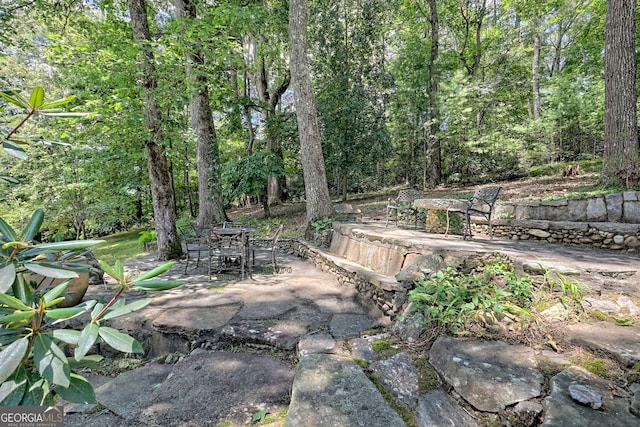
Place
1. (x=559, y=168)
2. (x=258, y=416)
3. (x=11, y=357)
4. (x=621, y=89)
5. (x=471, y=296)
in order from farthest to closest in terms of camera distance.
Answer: (x=559, y=168) < (x=621, y=89) < (x=471, y=296) < (x=258, y=416) < (x=11, y=357)

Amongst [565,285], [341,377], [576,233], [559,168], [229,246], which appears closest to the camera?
[341,377]

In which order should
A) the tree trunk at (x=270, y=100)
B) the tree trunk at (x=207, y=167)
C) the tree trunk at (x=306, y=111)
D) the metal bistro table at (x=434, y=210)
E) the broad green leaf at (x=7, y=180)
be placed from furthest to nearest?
the tree trunk at (x=270, y=100)
the tree trunk at (x=207, y=167)
the tree trunk at (x=306, y=111)
the metal bistro table at (x=434, y=210)
the broad green leaf at (x=7, y=180)

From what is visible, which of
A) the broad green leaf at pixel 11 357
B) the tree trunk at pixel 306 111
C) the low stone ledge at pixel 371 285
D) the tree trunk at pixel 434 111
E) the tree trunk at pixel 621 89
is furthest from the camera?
the tree trunk at pixel 434 111

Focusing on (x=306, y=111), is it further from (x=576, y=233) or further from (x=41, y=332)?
(x=41, y=332)

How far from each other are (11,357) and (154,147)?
5802mm

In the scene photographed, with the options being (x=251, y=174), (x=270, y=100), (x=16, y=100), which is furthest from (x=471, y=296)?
(x=270, y=100)

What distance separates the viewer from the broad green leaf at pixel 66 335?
2.39 feet

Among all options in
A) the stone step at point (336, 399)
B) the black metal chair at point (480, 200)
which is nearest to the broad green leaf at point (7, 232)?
the stone step at point (336, 399)

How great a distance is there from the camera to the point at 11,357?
640 mm

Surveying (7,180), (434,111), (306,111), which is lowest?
(7,180)

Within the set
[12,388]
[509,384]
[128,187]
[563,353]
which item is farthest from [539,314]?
[128,187]

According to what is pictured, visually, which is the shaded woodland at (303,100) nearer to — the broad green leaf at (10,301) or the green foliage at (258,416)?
the green foliage at (258,416)

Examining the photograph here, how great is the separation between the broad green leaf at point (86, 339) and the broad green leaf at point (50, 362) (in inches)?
1.1

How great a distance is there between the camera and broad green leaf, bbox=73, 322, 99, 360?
698 mm
